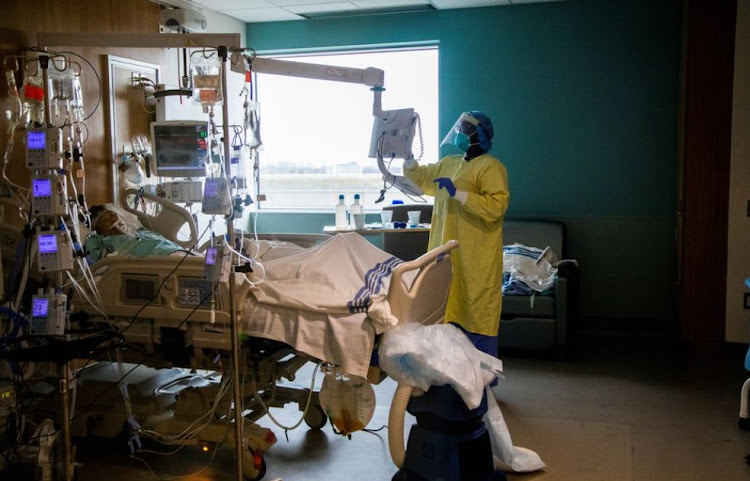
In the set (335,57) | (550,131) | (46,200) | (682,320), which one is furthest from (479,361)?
(335,57)

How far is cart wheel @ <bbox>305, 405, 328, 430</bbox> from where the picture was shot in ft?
11.4

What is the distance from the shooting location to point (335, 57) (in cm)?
636

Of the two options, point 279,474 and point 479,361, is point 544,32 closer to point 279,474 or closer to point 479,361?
point 479,361

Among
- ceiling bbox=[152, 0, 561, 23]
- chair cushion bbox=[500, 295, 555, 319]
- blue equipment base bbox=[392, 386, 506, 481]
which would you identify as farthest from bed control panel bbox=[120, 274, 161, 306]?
ceiling bbox=[152, 0, 561, 23]

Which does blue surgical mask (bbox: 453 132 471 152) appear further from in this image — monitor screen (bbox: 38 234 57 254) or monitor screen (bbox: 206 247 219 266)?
monitor screen (bbox: 38 234 57 254)

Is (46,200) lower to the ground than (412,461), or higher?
higher

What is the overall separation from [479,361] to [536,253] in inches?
105

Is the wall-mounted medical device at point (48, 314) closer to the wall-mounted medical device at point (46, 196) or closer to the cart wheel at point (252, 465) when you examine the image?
the wall-mounted medical device at point (46, 196)

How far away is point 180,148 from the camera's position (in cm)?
313

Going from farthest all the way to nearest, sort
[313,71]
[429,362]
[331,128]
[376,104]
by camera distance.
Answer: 1. [331,128]
2. [376,104]
3. [313,71]
4. [429,362]

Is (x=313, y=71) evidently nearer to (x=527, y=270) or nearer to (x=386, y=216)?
(x=386, y=216)

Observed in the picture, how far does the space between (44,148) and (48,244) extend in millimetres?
350

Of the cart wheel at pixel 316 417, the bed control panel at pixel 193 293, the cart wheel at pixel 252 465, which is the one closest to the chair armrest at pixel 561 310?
the cart wheel at pixel 316 417

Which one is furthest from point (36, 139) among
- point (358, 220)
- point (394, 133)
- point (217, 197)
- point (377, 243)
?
point (377, 243)
